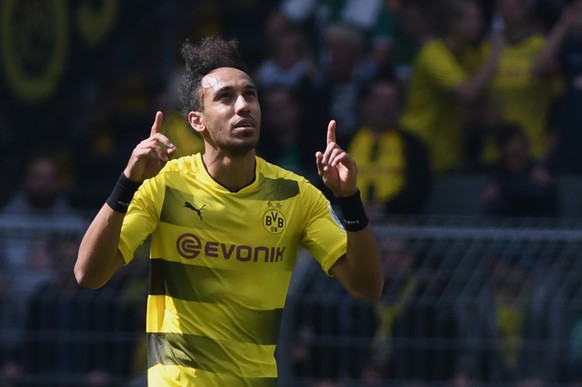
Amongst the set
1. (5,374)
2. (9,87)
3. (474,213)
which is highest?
(9,87)

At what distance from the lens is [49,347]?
921 cm

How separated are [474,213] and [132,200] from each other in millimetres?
5488

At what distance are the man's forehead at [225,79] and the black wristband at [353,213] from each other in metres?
0.65

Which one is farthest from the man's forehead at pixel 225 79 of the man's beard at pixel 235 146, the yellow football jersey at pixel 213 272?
the yellow football jersey at pixel 213 272

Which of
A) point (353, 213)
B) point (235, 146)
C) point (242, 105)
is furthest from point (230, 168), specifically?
point (353, 213)

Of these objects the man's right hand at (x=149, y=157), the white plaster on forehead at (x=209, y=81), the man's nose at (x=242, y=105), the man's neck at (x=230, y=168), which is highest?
the white plaster on forehead at (x=209, y=81)

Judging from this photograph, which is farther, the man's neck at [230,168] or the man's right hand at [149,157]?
the man's neck at [230,168]

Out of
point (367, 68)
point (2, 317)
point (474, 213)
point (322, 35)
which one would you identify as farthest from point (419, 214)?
point (2, 317)

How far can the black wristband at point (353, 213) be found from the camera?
5.77 metres

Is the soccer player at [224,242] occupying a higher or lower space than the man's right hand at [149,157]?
lower

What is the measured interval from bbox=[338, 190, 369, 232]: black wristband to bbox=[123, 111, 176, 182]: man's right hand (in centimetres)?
72

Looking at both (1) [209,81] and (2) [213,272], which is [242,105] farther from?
(2) [213,272]

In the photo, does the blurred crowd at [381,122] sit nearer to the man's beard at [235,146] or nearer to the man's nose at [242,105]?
the man's beard at [235,146]

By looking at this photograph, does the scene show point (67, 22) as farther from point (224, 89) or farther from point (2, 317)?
point (224, 89)
